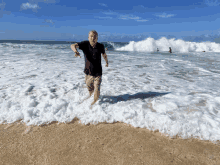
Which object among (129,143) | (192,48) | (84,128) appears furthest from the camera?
(192,48)

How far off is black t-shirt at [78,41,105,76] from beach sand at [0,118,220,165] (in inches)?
50.3

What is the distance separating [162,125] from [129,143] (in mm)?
926

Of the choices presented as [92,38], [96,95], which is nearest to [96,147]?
[96,95]

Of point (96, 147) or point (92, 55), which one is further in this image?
point (92, 55)

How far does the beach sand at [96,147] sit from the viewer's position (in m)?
2.15

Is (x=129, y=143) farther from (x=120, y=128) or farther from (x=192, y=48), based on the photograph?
(x=192, y=48)

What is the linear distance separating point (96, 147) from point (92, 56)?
191 cm

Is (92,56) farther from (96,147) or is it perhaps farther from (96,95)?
(96,147)

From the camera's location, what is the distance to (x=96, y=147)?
240cm

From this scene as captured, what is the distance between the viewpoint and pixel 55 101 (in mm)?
3928

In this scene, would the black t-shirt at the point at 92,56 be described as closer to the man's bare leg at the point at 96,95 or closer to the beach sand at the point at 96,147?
the man's bare leg at the point at 96,95

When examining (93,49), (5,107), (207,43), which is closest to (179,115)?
(93,49)

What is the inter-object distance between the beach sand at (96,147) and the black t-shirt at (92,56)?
4.19 feet

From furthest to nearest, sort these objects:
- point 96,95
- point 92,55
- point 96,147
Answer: point 96,95 < point 92,55 < point 96,147
